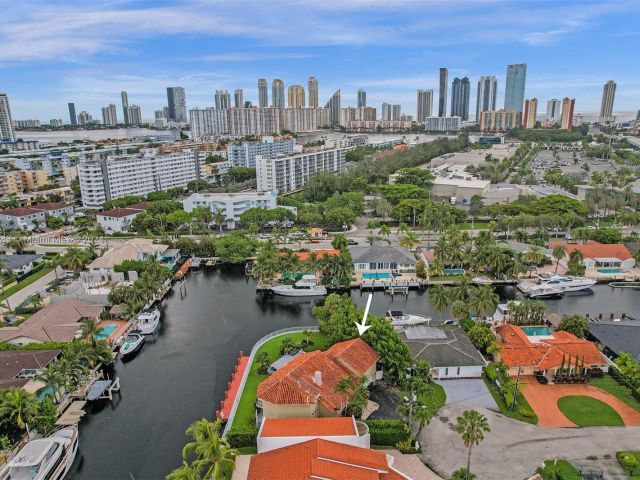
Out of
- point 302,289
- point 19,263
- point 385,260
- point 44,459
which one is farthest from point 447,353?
point 19,263

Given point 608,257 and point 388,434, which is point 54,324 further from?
point 608,257

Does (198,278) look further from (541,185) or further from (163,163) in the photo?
A: (541,185)

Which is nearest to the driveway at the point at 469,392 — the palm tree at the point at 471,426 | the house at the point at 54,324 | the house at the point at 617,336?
the palm tree at the point at 471,426

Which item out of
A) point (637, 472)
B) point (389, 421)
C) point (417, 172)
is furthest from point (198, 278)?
point (417, 172)

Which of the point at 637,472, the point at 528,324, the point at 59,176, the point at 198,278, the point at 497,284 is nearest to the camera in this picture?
the point at 637,472

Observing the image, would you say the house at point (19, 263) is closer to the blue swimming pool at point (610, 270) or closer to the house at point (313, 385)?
the house at point (313, 385)

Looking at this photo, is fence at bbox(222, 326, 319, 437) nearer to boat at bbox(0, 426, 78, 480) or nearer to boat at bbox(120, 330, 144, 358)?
boat at bbox(0, 426, 78, 480)

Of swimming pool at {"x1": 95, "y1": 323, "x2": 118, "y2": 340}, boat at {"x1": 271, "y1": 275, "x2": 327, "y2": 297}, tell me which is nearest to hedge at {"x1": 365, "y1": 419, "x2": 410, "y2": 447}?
boat at {"x1": 271, "y1": 275, "x2": 327, "y2": 297}

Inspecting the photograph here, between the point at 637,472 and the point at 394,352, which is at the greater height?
the point at 394,352
